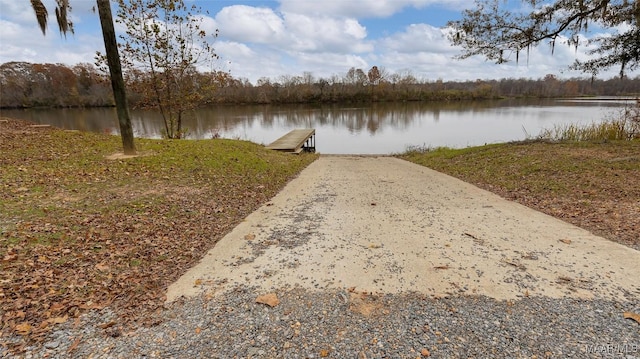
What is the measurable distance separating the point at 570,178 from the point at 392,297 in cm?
A: 630

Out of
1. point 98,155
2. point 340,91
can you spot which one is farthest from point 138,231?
point 340,91

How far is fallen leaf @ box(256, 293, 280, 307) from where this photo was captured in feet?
9.28

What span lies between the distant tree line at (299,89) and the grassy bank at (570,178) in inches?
1857

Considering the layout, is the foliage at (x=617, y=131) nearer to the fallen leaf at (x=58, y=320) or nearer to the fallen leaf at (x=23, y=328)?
the fallen leaf at (x=58, y=320)

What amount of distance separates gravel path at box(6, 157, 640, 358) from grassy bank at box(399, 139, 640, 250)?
2.23ft

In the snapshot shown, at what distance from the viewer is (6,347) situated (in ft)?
7.37

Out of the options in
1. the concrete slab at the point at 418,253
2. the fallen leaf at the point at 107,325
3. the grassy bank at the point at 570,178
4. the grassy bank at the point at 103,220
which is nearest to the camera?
the fallen leaf at the point at 107,325

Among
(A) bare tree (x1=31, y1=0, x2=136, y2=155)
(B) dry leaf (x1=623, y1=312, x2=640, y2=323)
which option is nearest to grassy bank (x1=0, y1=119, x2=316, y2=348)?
(A) bare tree (x1=31, y1=0, x2=136, y2=155)

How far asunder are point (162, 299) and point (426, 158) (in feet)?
39.3

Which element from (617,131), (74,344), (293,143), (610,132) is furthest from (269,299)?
(617,131)

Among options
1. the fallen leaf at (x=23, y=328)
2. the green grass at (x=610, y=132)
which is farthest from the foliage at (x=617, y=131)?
the fallen leaf at (x=23, y=328)

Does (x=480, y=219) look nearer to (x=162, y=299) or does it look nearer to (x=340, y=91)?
(x=162, y=299)

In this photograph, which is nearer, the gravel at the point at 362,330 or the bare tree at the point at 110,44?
the gravel at the point at 362,330

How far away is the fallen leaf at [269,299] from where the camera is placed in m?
2.83
